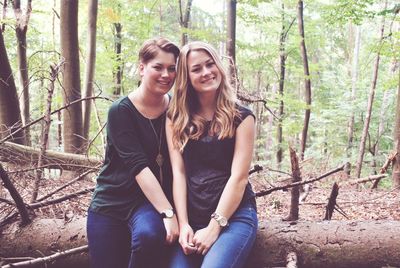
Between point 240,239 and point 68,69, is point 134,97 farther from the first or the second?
point 68,69

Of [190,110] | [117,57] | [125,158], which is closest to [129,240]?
[125,158]

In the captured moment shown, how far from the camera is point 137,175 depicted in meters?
2.58

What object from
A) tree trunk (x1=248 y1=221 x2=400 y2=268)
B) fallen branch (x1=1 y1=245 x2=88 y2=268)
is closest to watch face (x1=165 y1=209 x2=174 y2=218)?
tree trunk (x1=248 y1=221 x2=400 y2=268)

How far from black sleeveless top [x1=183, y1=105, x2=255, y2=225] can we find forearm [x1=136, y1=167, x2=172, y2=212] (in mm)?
200

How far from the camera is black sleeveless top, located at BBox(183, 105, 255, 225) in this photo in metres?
2.62

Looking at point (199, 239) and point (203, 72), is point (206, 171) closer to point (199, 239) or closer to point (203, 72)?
point (199, 239)

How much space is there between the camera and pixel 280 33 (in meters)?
15.6

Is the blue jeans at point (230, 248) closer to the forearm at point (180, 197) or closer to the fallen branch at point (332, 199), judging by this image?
the forearm at point (180, 197)

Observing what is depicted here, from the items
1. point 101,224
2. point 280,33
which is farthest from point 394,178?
point 280,33

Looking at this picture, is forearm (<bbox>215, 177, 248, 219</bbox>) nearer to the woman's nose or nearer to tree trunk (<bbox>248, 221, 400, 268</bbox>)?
tree trunk (<bbox>248, 221, 400, 268</bbox>)

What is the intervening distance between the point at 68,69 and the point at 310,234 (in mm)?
5409

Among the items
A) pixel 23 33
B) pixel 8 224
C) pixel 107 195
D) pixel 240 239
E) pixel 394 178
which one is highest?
pixel 23 33

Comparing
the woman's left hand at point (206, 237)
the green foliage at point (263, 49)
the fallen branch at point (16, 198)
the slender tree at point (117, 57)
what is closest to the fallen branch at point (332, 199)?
the woman's left hand at point (206, 237)

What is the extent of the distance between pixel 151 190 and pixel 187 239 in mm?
400
